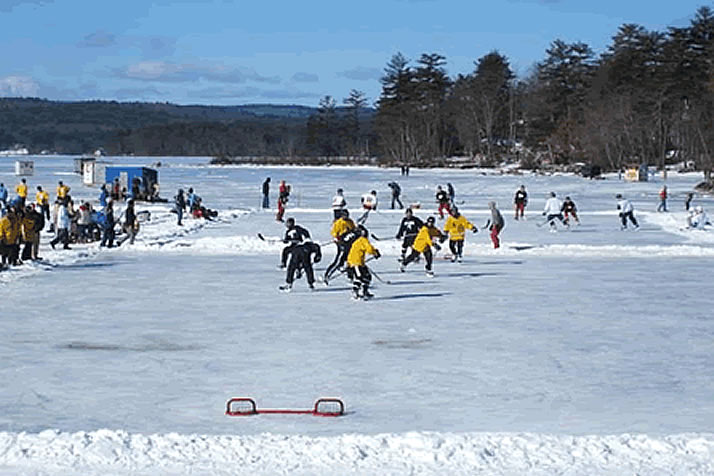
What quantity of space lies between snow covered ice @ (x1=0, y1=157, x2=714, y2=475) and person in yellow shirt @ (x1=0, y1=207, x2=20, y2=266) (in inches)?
13.1

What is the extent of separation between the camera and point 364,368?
9922mm

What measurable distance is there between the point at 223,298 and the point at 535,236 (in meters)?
13.3

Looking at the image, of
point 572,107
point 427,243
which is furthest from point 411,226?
point 572,107

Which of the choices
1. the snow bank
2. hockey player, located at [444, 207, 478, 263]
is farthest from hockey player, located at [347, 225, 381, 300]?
the snow bank

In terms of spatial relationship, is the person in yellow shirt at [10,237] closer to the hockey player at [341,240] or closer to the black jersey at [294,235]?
the black jersey at [294,235]

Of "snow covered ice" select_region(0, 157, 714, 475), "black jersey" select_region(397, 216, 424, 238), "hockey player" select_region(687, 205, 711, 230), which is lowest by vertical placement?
"snow covered ice" select_region(0, 157, 714, 475)

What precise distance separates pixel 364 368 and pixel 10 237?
404 inches

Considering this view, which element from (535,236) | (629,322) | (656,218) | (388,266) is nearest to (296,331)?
(629,322)

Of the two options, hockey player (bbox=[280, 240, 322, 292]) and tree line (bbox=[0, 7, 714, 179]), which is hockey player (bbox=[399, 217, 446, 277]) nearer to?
hockey player (bbox=[280, 240, 322, 292])

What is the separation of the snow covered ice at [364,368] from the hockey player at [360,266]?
434 mm

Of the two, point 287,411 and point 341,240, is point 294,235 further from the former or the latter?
point 287,411

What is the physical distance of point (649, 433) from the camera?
7.57 m

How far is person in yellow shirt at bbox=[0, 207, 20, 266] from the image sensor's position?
17.9m

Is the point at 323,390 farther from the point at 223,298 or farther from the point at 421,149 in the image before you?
the point at 421,149
